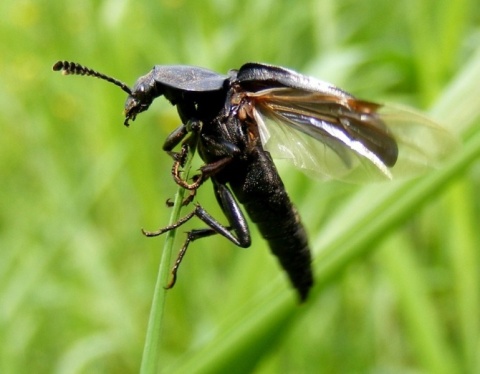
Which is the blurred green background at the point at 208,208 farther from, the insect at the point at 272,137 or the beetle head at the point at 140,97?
the beetle head at the point at 140,97

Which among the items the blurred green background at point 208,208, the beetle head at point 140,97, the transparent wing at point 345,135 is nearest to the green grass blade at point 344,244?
the blurred green background at point 208,208

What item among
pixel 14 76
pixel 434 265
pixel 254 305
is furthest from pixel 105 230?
pixel 254 305

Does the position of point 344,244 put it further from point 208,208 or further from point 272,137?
point 208,208

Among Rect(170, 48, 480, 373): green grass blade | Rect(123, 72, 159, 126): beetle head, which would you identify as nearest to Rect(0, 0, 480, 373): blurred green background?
Rect(170, 48, 480, 373): green grass blade

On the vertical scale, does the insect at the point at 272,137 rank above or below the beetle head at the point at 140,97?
below

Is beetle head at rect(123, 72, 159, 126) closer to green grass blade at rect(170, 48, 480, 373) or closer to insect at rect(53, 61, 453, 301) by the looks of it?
insect at rect(53, 61, 453, 301)

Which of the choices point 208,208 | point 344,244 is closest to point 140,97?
point 344,244

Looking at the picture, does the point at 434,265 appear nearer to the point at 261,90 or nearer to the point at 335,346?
the point at 335,346
